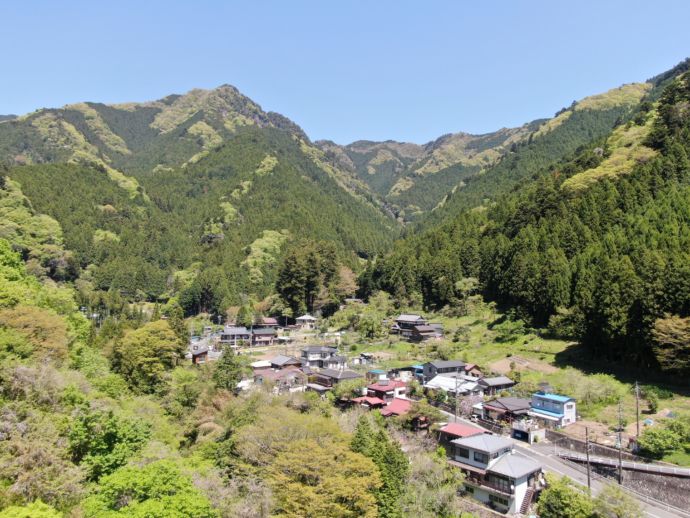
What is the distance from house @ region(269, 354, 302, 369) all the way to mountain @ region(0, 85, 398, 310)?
34371 mm

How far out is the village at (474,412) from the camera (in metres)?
27.3

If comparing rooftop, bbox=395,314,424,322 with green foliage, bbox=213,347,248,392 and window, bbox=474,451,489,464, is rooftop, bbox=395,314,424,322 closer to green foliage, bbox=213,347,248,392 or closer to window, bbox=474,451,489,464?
green foliage, bbox=213,347,248,392

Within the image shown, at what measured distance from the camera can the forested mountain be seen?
3959 centimetres

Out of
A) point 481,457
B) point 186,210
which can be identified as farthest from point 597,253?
point 186,210

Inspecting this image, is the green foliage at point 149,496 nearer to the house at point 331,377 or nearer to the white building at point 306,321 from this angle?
the house at point 331,377

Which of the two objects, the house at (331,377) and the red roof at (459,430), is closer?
the red roof at (459,430)

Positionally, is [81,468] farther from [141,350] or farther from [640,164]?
[640,164]

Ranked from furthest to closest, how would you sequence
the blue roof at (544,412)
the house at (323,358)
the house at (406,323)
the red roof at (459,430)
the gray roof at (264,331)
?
the gray roof at (264,331), the house at (406,323), the house at (323,358), the blue roof at (544,412), the red roof at (459,430)

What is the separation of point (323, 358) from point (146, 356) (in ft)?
65.7

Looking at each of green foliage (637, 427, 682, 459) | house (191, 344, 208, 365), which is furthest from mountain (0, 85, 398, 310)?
green foliage (637, 427, 682, 459)

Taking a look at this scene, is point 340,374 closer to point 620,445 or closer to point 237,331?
point 620,445

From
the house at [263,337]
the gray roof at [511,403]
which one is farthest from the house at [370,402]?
the house at [263,337]

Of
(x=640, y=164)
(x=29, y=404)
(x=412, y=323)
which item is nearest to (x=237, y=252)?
(x=412, y=323)

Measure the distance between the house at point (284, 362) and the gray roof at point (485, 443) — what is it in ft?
81.9
